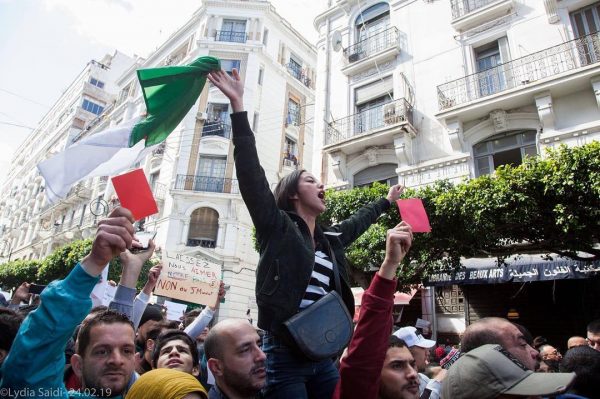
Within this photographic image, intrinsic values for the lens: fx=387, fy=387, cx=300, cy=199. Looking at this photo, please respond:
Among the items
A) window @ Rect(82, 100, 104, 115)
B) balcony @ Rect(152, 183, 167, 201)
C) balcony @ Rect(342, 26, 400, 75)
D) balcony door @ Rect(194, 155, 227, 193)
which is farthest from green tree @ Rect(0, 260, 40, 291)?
balcony @ Rect(342, 26, 400, 75)

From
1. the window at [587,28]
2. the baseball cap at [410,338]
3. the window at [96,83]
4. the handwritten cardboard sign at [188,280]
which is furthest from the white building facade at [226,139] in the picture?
the baseball cap at [410,338]

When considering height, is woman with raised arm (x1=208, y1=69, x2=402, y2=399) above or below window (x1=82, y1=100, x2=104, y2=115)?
below

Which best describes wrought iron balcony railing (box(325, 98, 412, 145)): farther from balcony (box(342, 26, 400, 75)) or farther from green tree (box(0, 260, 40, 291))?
green tree (box(0, 260, 40, 291))

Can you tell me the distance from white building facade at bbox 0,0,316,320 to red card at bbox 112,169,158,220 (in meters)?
17.2

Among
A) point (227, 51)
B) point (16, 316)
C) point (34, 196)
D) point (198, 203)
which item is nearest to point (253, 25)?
point (227, 51)

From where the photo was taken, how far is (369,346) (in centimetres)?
150

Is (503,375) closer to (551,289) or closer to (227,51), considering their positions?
(551,289)

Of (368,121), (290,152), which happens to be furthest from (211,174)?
(368,121)

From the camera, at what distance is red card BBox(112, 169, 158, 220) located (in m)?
2.85

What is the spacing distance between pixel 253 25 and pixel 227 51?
2.56m

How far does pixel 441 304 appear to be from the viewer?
12.6 metres

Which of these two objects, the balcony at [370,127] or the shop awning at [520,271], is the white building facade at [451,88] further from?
the shop awning at [520,271]

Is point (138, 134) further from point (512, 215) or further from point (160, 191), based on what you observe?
point (160, 191)

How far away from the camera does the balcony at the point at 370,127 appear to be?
44.0ft
